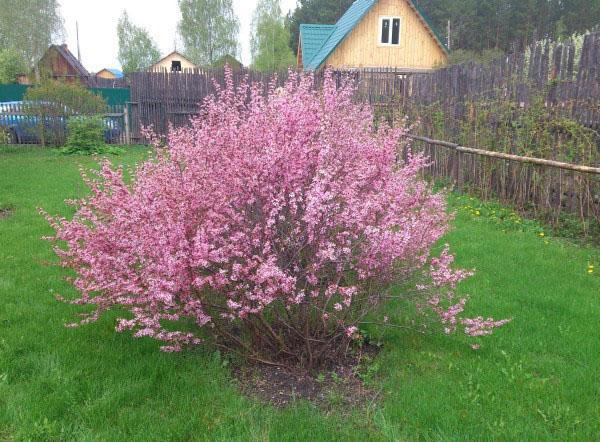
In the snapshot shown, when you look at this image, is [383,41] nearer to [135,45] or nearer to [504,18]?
[504,18]

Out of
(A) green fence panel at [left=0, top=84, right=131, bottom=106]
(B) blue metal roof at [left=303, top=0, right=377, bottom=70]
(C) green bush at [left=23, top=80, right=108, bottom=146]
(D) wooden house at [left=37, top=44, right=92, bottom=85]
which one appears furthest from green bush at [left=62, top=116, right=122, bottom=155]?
(D) wooden house at [left=37, top=44, right=92, bottom=85]

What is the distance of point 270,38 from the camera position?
160 ft

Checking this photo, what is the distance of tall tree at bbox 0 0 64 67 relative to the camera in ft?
137

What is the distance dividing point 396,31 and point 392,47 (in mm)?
843

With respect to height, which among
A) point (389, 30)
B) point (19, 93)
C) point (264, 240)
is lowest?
point (264, 240)

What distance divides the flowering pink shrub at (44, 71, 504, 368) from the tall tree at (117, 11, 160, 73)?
6292 centimetres

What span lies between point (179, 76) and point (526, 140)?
12.3 m

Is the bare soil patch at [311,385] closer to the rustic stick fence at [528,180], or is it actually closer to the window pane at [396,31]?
the rustic stick fence at [528,180]

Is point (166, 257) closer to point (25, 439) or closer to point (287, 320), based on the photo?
point (287, 320)

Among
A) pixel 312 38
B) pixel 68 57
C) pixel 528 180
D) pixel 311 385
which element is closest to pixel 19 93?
pixel 312 38

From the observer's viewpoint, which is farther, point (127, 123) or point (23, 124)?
point (127, 123)

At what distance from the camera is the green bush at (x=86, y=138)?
14790 mm

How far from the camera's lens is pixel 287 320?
3469 millimetres

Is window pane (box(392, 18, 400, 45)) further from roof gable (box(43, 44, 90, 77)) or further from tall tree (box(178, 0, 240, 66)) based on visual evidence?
tall tree (box(178, 0, 240, 66))
